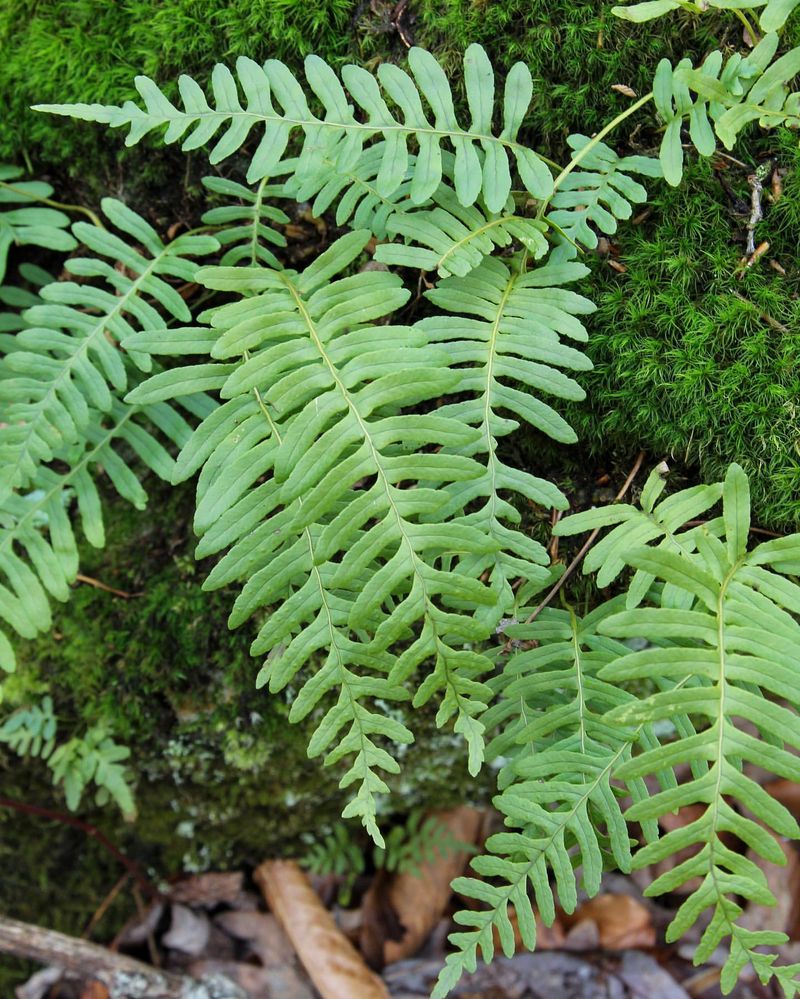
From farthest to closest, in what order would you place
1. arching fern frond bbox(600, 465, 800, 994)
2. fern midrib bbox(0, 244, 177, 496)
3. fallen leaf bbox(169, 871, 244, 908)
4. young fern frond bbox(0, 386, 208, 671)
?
fallen leaf bbox(169, 871, 244, 908)
young fern frond bbox(0, 386, 208, 671)
fern midrib bbox(0, 244, 177, 496)
arching fern frond bbox(600, 465, 800, 994)

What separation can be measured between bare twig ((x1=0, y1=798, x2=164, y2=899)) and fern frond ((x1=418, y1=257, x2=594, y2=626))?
2031mm

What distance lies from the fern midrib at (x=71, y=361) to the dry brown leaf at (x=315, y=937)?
1.95m

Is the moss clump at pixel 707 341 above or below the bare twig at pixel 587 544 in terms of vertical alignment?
above

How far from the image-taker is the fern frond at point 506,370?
1.90 m

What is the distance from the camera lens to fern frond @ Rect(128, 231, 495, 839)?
A: 1.73 m

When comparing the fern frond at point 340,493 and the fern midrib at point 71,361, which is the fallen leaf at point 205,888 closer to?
the fern frond at point 340,493

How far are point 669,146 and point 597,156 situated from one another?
0.65ft

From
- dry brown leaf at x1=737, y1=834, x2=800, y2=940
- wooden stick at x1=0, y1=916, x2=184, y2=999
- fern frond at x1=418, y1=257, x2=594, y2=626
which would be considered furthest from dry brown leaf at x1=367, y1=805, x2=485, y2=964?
fern frond at x1=418, y1=257, x2=594, y2=626

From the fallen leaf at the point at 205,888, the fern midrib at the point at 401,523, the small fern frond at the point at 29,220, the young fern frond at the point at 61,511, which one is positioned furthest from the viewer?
the fallen leaf at the point at 205,888

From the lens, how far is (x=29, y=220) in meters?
2.54

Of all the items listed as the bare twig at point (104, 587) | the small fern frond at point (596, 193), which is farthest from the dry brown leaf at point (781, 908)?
the bare twig at point (104, 587)

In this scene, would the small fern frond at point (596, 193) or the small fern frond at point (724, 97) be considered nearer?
the small fern frond at point (724, 97)

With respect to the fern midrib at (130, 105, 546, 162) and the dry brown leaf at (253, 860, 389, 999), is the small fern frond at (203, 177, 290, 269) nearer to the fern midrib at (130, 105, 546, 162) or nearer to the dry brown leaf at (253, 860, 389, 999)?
the fern midrib at (130, 105, 546, 162)

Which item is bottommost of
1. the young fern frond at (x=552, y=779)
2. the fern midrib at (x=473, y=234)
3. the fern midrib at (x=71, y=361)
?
the young fern frond at (x=552, y=779)
